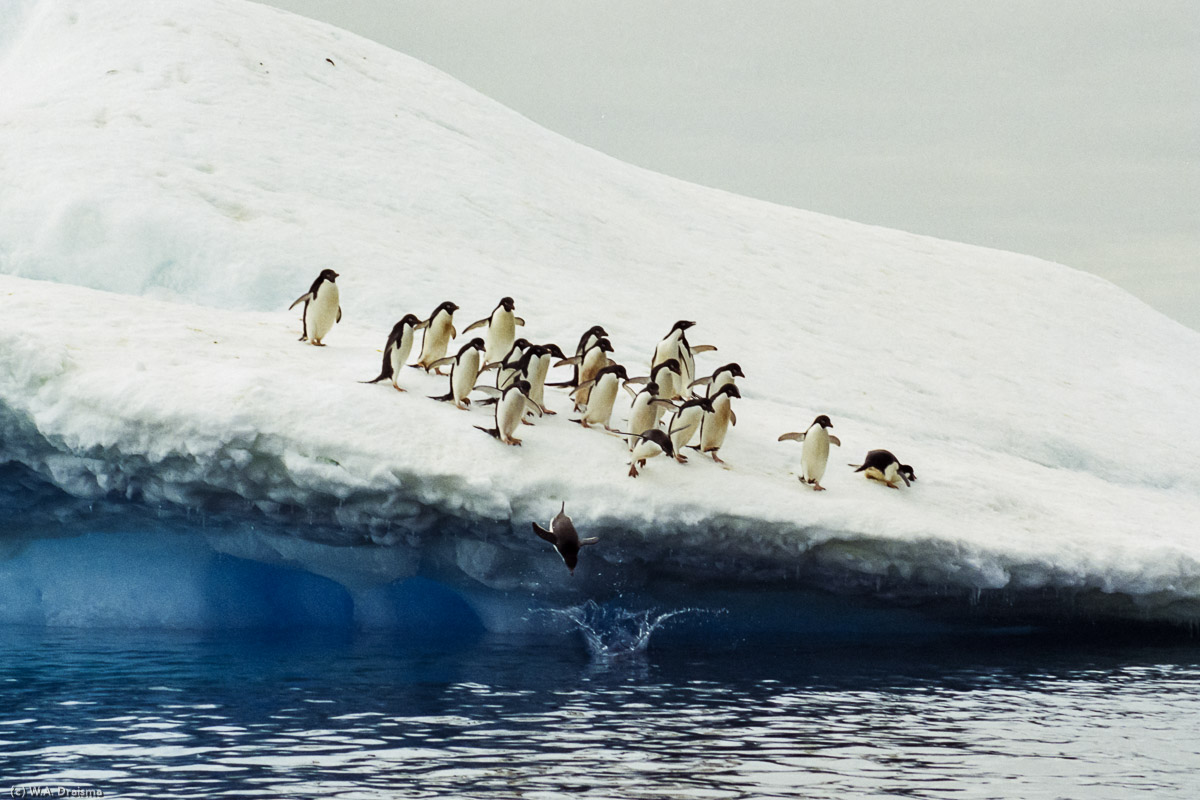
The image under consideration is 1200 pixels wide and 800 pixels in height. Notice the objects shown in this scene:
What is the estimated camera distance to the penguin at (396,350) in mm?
11594

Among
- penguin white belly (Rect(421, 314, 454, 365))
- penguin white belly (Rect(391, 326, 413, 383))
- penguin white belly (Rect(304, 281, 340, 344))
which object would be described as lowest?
penguin white belly (Rect(391, 326, 413, 383))

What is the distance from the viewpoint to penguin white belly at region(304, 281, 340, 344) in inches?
508

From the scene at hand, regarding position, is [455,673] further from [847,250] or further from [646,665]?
[847,250]

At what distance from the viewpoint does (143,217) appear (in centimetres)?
1639

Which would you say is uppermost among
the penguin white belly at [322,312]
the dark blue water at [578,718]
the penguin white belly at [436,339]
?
the penguin white belly at [322,312]

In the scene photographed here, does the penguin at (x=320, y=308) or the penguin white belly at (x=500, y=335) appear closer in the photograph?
the penguin at (x=320, y=308)

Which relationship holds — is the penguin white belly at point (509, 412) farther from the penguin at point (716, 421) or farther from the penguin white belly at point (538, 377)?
the penguin at point (716, 421)

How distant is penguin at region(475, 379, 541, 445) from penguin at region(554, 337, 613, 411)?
1.47 meters

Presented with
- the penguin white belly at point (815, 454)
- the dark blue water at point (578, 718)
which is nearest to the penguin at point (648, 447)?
the penguin white belly at point (815, 454)

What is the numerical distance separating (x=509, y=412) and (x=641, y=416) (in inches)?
55.2

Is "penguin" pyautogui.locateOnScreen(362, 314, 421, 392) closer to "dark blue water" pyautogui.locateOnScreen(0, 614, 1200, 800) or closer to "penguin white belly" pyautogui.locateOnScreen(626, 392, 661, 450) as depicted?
"penguin white belly" pyautogui.locateOnScreen(626, 392, 661, 450)

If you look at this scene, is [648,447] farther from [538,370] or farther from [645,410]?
[538,370]

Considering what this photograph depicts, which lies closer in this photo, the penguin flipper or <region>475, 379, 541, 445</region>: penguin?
the penguin flipper

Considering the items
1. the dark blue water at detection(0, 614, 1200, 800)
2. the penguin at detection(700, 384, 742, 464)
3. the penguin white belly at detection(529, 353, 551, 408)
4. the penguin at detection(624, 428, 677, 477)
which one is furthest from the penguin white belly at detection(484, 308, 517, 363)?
the dark blue water at detection(0, 614, 1200, 800)
